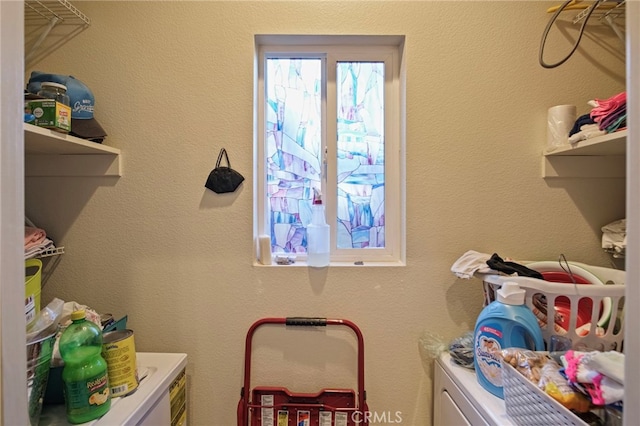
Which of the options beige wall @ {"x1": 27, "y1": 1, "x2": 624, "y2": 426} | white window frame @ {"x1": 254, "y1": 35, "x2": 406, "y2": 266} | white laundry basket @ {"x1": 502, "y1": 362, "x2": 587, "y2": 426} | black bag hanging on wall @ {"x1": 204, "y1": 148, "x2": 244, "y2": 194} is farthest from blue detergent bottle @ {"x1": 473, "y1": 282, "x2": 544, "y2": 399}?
black bag hanging on wall @ {"x1": 204, "y1": 148, "x2": 244, "y2": 194}

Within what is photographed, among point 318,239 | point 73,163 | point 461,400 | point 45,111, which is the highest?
point 45,111

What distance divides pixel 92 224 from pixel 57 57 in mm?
689

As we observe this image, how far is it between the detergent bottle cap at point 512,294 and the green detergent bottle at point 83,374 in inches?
45.6

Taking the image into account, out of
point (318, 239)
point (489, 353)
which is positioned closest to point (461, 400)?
point (489, 353)

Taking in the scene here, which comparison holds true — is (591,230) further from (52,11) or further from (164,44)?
(52,11)

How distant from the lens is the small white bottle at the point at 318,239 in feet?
4.01

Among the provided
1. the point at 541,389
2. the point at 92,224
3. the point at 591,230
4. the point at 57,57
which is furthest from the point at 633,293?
the point at 57,57

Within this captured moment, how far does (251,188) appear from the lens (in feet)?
4.01

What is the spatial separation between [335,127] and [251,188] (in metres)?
0.46

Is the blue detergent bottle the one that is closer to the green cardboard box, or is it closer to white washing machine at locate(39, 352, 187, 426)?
white washing machine at locate(39, 352, 187, 426)

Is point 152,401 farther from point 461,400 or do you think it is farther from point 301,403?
point 461,400

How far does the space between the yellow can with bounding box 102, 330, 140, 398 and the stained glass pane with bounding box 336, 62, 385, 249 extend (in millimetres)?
851

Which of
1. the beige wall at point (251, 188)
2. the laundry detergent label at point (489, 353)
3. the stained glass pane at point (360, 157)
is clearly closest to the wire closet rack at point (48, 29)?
the beige wall at point (251, 188)

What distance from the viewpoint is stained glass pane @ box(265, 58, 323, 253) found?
54.2 inches
